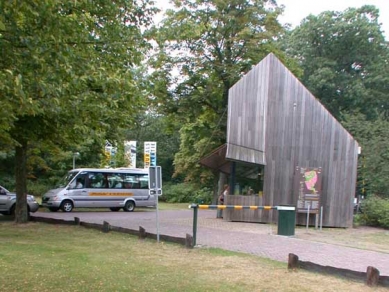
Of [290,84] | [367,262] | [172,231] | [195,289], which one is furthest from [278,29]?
[195,289]

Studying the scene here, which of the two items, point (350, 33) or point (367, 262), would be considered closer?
point (367, 262)

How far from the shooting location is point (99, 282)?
764cm

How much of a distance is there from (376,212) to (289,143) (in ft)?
17.7

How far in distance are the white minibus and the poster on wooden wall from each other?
40.9 feet

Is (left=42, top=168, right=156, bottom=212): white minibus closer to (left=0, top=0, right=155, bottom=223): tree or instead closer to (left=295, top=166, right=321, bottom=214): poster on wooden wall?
(left=295, top=166, right=321, bottom=214): poster on wooden wall

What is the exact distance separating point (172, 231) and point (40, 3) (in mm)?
11583

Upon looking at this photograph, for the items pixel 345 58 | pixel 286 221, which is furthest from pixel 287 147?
pixel 345 58

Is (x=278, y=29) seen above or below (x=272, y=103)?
above

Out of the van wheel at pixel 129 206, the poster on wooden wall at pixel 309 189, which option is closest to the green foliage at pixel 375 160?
the poster on wooden wall at pixel 309 189

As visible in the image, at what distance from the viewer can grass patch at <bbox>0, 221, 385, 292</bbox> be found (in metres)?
7.60

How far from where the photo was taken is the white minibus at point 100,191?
83.7 feet

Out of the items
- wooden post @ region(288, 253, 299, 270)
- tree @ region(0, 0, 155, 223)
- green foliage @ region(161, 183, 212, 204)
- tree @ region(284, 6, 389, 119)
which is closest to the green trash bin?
wooden post @ region(288, 253, 299, 270)

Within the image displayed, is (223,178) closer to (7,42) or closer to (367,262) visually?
(367,262)

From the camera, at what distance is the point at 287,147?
1941 centimetres
